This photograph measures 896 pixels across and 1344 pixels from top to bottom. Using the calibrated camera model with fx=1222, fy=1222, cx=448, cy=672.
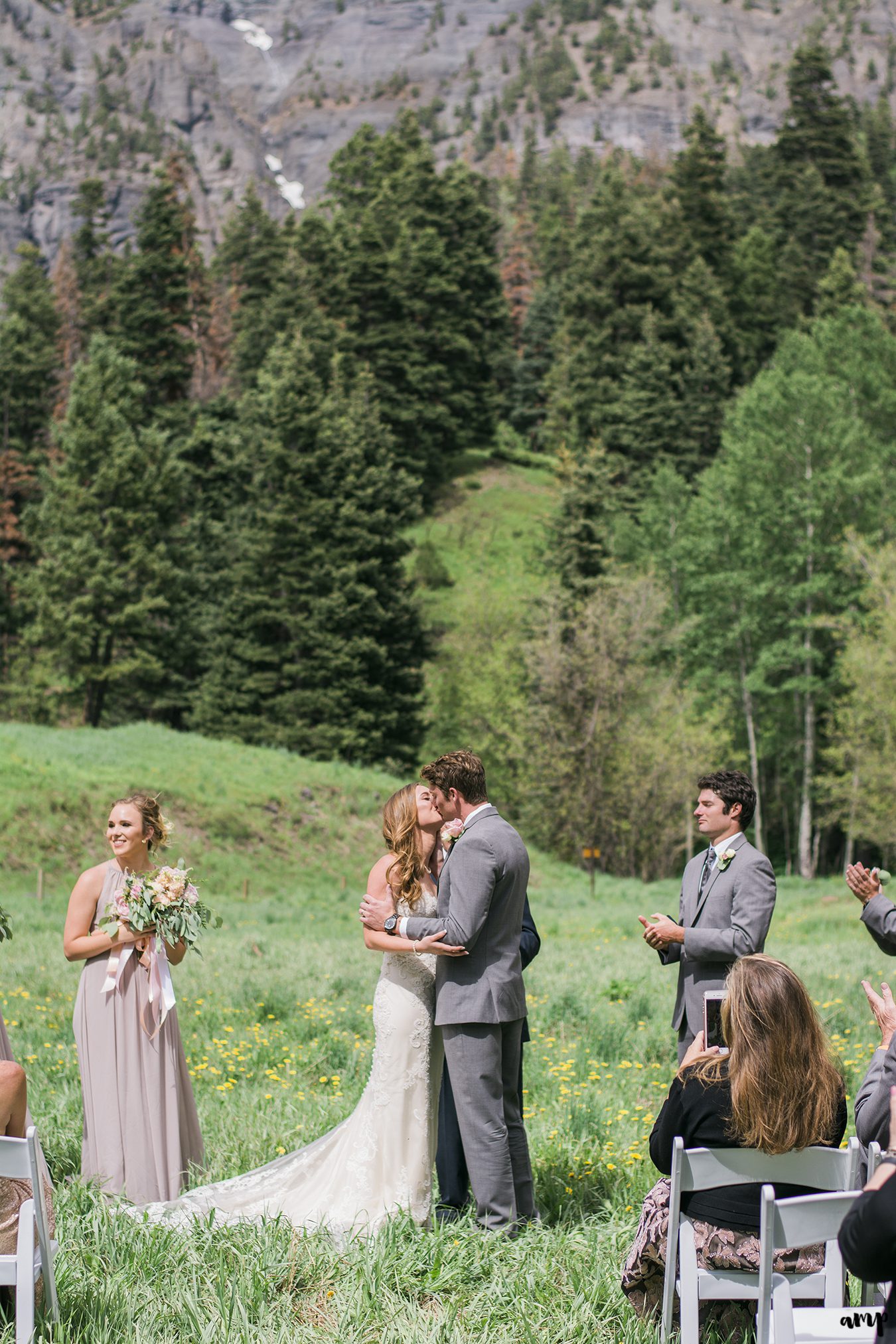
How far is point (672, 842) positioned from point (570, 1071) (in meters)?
28.1

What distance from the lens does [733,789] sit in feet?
19.2

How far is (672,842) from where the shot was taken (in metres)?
35.8

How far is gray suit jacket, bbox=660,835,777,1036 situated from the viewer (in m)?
5.64

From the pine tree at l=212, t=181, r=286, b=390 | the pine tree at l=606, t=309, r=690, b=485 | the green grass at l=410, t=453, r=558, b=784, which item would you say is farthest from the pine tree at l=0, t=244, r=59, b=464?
the pine tree at l=606, t=309, r=690, b=485

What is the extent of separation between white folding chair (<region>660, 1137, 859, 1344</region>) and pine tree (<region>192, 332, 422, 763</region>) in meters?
34.9

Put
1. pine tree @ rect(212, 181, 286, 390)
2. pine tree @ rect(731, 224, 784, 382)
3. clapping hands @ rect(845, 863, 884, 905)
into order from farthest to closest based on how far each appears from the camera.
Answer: pine tree @ rect(731, 224, 784, 382) < pine tree @ rect(212, 181, 286, 390) < clapping hands @ rect(845, 863, 884, 905)

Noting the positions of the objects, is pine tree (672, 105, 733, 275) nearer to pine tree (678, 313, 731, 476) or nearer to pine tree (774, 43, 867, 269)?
pine tree (774, 43, 867, 269)

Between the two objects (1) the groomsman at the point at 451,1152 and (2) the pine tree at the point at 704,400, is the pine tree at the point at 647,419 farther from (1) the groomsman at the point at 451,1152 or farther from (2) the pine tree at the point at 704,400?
(1) the groomsman at the point at 451,1152

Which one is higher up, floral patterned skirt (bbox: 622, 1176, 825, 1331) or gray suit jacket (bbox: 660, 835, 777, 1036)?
gray suit jacket (bbox: 660, 835, 777, 1036)

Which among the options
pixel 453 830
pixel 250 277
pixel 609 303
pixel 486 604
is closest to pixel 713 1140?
pixel 453 830

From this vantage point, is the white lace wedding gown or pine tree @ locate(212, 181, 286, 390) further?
pine tree @ locate(212, 181, 286, 390)

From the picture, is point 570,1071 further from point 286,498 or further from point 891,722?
point 286,498

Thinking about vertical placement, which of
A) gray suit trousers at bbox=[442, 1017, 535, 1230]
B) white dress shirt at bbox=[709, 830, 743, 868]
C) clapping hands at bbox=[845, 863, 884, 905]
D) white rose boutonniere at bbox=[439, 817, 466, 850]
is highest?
white rose boutonniere at bbox=[439, 817, 466, 850]

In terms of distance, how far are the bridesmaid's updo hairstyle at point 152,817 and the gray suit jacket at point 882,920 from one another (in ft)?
10.8
